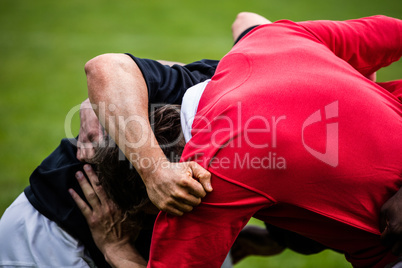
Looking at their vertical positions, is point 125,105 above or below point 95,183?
above

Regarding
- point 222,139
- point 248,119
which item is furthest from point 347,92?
point 222,139

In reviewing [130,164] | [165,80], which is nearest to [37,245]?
[130,164]

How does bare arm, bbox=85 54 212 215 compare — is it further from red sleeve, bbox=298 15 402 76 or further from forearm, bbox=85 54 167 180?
red sleeve, bbox=298 15 402 76

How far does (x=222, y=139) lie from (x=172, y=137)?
1.31 feet

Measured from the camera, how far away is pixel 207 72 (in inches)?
82.0

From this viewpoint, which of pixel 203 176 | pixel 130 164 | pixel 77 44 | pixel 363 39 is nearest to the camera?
pixel 203 176

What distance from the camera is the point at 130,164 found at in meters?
1.77

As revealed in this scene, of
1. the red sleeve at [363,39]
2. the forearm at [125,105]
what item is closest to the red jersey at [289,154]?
the forearm at [125,105]

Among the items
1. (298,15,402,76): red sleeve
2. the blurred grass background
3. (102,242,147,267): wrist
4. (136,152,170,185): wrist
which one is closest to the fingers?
(102,242,147,267): wrist

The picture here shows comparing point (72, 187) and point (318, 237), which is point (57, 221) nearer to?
point (72, 187)

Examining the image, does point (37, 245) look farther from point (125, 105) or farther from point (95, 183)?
point (125, 105)

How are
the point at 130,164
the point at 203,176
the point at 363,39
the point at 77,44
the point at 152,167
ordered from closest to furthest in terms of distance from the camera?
the point at 203,176, the point at 152,167, the point at 130,164, the point at 363,39, the point at 77,44

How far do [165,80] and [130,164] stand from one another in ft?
1.31

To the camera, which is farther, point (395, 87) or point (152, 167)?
point (395, 87)
